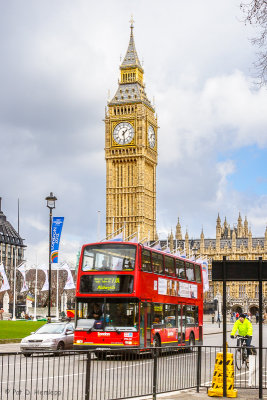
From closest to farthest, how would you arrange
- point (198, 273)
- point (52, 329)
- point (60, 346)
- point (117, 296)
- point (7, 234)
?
point (117, 296) < point (60, 346) < point (52, 329) < point (198, 273) < point (7, 234)

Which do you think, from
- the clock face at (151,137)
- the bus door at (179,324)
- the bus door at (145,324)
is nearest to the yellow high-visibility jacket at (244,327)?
the bus door at (145,324)

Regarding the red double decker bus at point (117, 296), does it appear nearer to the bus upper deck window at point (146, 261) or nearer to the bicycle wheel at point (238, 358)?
the bus upper deck window at point (146, 261)

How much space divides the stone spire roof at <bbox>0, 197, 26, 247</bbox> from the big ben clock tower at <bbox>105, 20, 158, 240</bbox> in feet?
114

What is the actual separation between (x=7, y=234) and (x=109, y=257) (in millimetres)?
120808

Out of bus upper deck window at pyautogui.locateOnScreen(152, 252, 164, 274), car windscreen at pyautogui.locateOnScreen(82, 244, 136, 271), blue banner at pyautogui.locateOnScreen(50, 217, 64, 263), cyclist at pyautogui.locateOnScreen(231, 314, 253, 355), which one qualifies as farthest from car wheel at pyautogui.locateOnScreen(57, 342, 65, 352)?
blue banner at pyautogui.locateOnScreen(50, 217, 64, 263)

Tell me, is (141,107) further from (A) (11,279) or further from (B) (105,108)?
(A) (11,279)

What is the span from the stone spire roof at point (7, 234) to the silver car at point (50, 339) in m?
112

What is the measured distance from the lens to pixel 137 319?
20.6 meters

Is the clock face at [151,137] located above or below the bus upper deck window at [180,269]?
above

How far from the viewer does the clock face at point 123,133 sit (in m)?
108

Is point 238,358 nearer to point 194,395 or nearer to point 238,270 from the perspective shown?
point 194,395

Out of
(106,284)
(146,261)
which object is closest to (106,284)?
(106,284)

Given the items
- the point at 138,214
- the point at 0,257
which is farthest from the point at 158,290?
the point at 0,257

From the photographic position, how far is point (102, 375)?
12367 mm
